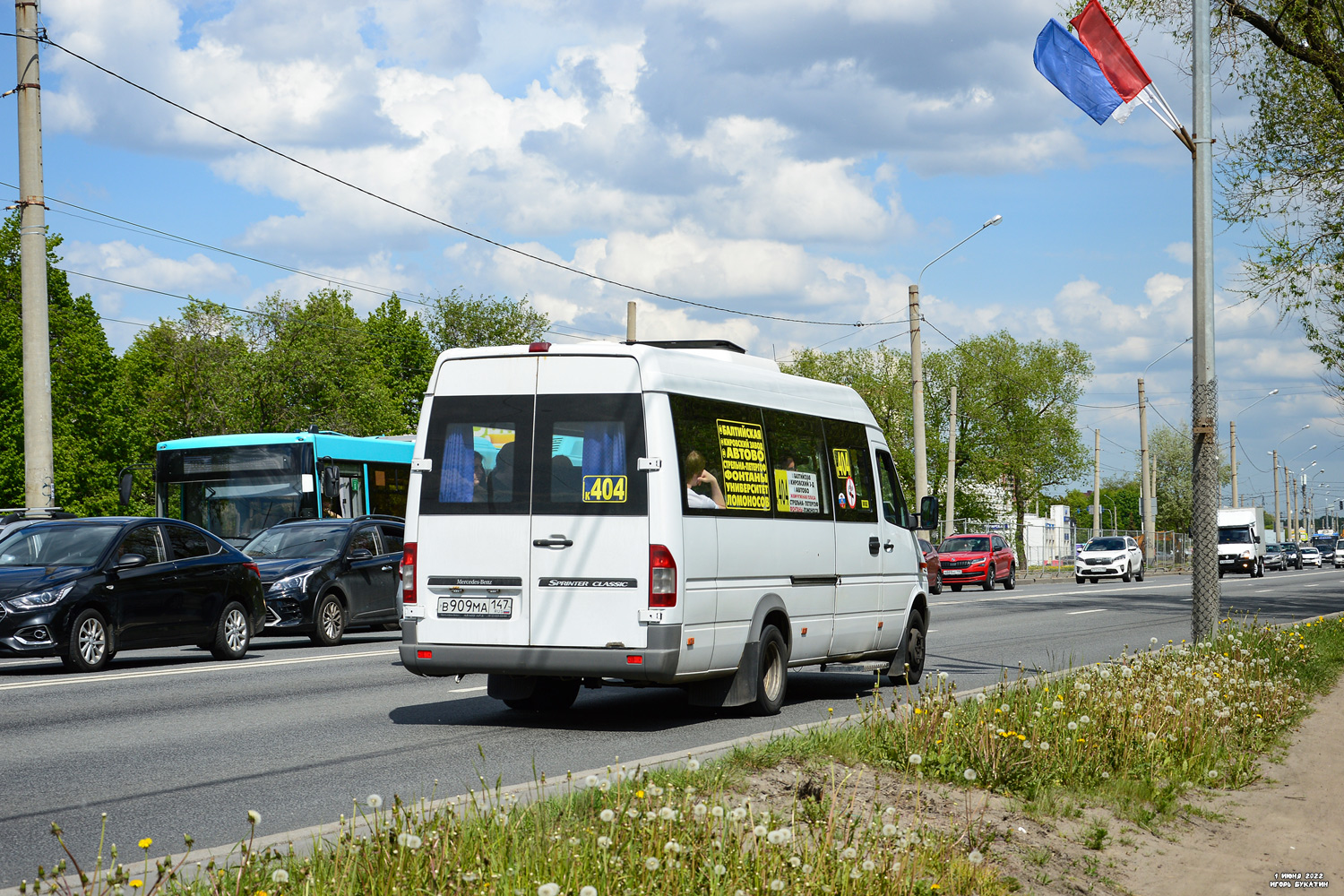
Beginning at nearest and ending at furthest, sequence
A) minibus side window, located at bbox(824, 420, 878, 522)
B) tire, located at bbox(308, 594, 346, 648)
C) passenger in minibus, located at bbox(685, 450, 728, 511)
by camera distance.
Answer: passenger in minibus, located at bbox(685, 450, 728, 511), minibus side window, located at bbox(824, 420, 878, 522), tire, located at bbox(308, 594, 346, 648)

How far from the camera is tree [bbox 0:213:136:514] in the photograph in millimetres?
53906

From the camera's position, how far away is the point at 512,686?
34.9ft

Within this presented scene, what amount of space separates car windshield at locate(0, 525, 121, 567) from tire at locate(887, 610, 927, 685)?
27.3 ft

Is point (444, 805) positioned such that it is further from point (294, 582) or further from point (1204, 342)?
point (294, 582)

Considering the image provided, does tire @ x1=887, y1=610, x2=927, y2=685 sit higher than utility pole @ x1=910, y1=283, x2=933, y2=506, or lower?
lower

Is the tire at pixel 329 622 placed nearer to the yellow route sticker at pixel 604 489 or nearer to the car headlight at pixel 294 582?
the car headlight at pixel 294 582

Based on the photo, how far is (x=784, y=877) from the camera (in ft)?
14.9

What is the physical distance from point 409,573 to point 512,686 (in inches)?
51.0

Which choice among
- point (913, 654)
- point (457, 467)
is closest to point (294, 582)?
point (913, 654)

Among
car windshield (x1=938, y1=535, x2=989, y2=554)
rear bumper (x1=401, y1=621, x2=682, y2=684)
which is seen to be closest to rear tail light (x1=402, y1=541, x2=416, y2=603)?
rear bumper (x1=401, y1=621, x2=682, y2=684)

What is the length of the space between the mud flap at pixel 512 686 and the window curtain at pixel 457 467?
1.55 meters

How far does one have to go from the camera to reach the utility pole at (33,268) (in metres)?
19.7

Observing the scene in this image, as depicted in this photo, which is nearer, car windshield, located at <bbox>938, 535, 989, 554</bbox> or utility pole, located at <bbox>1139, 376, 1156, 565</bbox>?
car windshield, located at <bbox>938, 535, 989, 554</bbox>

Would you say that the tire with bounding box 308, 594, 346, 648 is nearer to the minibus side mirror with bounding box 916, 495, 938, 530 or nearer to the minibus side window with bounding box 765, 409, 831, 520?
the minibus side mirror with bounding box 916, 495, 938, 530
